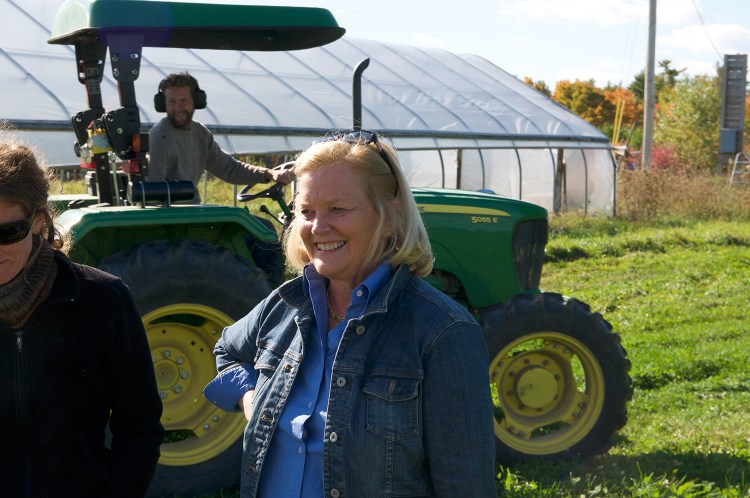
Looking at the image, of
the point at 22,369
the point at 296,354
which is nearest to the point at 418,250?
the point at 296,354

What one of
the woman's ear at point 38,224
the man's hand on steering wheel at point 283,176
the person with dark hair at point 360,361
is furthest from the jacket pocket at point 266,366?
the man's hand on steering wheel at point 283,176

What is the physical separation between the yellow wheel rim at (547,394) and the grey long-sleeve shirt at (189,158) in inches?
69.4

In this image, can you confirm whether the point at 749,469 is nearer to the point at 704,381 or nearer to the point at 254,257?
the point at 704,381

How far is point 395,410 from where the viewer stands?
211 centimetres

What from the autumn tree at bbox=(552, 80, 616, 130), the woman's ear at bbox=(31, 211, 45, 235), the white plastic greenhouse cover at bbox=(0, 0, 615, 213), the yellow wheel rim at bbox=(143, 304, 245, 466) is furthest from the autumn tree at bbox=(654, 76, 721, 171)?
the woman's ear at bbox=(31, 211, 45, 235)

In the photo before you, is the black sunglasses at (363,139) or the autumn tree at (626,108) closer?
the black sunglasses at (363,139)

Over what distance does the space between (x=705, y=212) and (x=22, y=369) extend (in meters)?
17.9

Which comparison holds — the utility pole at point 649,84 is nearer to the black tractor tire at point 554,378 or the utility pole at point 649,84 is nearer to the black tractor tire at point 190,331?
the black tractor tire at point 554,378

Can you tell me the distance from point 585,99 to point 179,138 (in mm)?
47108

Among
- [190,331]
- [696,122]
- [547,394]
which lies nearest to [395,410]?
[190,331]

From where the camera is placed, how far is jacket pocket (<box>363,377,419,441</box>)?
2.10 meters

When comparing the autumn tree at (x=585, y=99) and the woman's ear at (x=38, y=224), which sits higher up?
the autumn tree at (x=585, y=99)

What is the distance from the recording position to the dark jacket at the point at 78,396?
218cm

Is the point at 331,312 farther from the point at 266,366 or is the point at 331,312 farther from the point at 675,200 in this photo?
the point at 675,200
